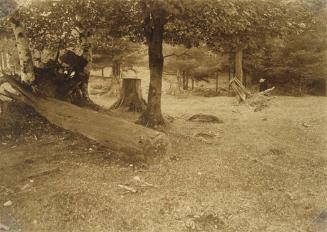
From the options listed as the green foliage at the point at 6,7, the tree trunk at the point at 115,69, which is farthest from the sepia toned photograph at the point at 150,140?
the tree trunk at the point at 115,69

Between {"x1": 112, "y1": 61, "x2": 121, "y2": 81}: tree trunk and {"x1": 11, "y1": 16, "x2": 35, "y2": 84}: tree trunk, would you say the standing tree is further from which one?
{"x1": 112, "y1": 61, "x2": 121, "y2": 81}: tree trunk

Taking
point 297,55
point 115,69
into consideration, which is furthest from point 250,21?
point 115,69

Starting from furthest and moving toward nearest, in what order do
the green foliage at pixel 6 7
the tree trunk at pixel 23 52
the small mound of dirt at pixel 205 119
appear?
the small mound of dirt at pixel 205 119, the tree trunk at pixel 23 52, the green foliage at pixel 6 7

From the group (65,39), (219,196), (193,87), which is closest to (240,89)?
(193,87)

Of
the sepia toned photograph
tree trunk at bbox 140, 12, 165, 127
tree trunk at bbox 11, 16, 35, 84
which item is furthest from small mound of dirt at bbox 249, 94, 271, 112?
tree trunk at bbox 11, 16, 35, 84

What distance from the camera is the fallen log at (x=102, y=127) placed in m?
9.37

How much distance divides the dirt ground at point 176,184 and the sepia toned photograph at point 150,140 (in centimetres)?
3

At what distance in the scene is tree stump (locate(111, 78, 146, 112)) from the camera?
15.5m

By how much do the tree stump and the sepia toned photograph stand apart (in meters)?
0.04

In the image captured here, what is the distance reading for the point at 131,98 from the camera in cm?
1563

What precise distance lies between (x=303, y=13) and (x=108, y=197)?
8.45m

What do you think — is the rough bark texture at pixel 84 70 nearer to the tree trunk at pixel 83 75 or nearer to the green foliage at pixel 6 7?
the tree trunk at pixel 83 75

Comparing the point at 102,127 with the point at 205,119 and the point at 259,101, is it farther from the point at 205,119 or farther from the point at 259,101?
the point at 259,101

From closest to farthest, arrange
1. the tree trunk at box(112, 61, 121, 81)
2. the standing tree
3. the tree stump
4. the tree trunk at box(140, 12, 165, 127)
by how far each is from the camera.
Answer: the standing tree, the tree trunk at box(140, 12, 165, 127), the tree stump, the tree trunk at box(112, 61, 121, 81)
